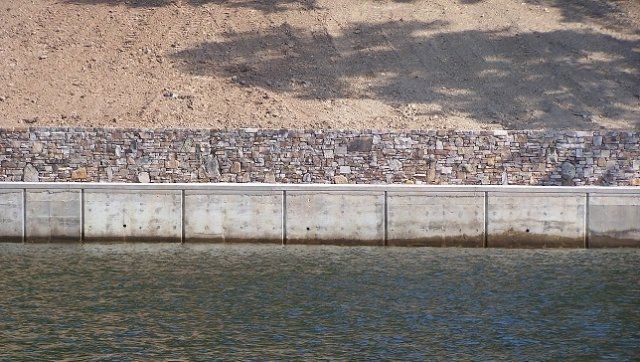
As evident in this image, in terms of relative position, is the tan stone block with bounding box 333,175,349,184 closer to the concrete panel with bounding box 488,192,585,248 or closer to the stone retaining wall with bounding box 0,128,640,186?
the stone retaining wall with bounding box 0,128,640,186

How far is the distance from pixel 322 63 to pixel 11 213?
48.8 ft

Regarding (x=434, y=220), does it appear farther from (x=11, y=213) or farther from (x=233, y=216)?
(x=11, y=213)

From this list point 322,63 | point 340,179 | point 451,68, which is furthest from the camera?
point 322,63

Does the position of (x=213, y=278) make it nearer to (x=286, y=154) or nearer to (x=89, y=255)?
(x=89, y=255)

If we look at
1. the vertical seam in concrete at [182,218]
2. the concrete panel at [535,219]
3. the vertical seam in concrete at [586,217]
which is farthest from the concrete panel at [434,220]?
the vertical seam in concrete at [182,218]

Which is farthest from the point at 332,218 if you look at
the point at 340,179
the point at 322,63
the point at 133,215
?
the point at 322,63

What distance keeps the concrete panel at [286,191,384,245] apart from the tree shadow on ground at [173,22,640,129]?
912 cm

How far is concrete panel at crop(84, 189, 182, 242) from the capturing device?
3095 cm

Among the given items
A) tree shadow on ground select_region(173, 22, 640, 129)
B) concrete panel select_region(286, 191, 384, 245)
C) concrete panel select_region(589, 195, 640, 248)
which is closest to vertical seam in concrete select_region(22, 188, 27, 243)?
concrete panel select_region(286, 191, 384, 245)

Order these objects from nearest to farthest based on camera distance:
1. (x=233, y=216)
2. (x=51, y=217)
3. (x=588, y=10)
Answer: (x=233, y=216)
(x=51, y=217)
(x=588, y=10)

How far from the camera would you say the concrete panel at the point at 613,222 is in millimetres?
30391

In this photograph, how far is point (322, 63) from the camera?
42094 millimetres

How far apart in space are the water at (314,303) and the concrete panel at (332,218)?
0.91m

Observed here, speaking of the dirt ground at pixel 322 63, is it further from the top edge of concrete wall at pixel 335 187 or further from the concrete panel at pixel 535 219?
the concrete panel at pixel 535 219
